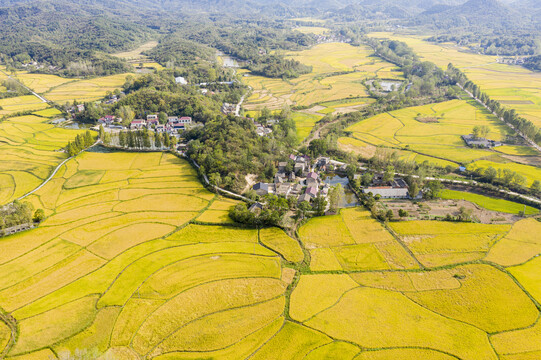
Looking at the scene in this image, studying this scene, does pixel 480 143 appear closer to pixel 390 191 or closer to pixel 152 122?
pixel 390 191

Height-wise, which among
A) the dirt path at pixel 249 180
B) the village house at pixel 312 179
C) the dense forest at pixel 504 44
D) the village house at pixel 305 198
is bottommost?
the dirt path at pixel 249 180

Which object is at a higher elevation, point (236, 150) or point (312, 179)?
point (236, 150)

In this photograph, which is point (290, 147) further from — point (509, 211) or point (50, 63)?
point (50, 63)

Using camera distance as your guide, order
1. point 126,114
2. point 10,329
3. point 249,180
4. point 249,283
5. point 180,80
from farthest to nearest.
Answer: point 180,80
point 126,114
point 249,180
point 249,283
point 10,329

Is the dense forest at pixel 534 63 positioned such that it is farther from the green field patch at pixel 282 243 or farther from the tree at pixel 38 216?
the tree at pixel 38 216

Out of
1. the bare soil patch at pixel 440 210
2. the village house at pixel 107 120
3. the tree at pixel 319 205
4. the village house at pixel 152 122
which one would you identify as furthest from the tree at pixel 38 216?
the bare soil patch at pixel 440 210

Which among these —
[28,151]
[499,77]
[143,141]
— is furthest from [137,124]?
[499,77]

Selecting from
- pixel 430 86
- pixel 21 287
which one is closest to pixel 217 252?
pixel 21 287
